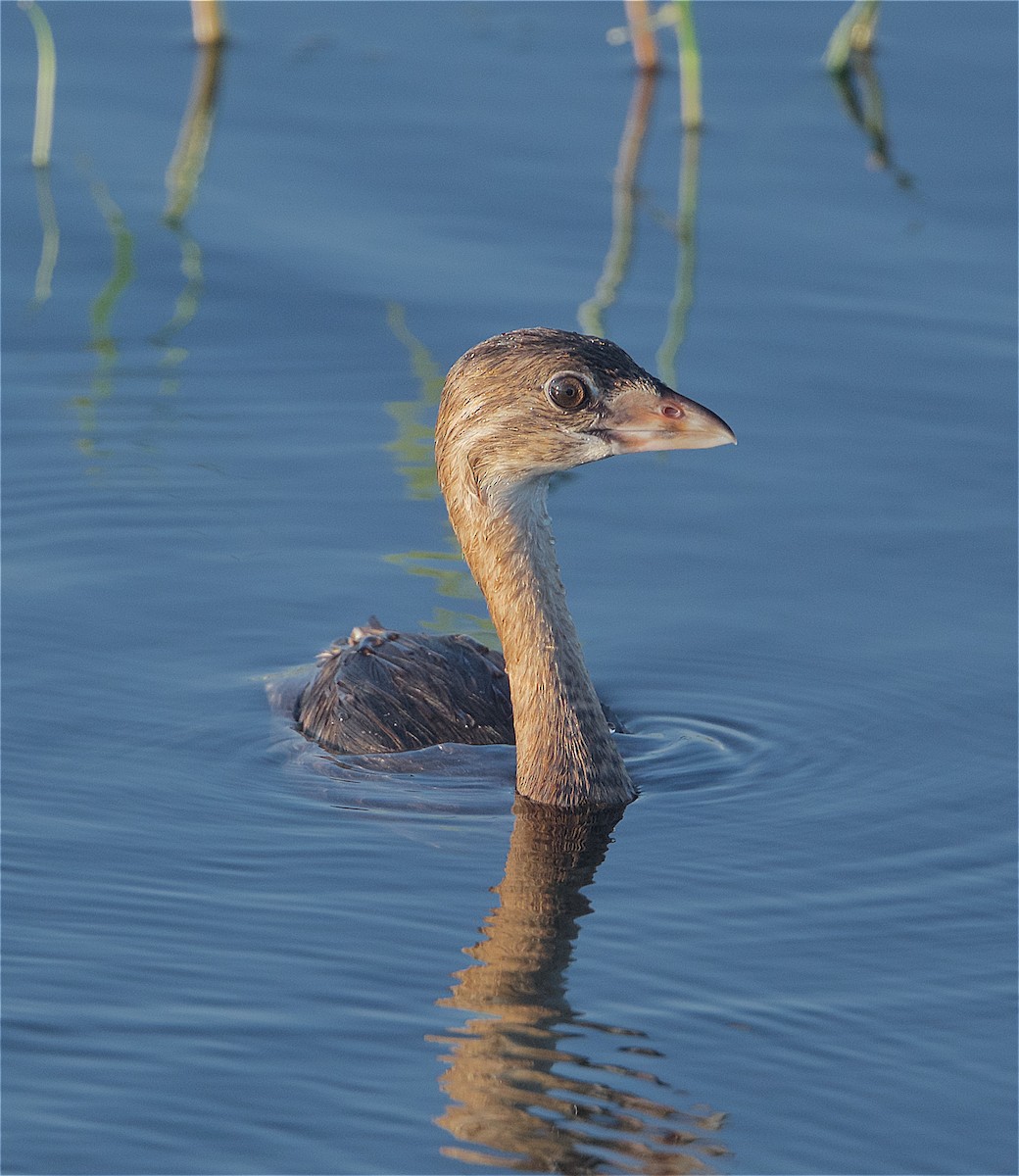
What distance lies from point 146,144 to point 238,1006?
861cm

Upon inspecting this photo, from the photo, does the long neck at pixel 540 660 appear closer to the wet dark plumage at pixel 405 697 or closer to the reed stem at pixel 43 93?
the wet dark plumage at pixel 405 697

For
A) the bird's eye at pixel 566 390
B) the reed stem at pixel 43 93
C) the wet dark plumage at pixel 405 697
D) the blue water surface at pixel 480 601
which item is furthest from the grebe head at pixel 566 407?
the reed stem at pixel 43 93

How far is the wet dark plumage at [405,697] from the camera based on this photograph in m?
8.07

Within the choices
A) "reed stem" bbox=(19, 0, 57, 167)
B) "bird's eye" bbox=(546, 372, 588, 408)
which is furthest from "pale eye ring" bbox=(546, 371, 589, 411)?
"reed stem" bbox=(19, 0, 57, 167)

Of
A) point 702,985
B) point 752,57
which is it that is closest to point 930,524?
point 702,985

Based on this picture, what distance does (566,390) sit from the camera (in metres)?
7.44

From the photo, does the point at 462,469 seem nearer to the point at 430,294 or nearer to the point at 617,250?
the point at 430,294

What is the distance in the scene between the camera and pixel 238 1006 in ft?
20.5

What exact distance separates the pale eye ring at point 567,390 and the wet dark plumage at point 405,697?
49.7 inches

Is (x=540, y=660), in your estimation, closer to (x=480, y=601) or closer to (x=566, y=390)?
(x=566, y=390)

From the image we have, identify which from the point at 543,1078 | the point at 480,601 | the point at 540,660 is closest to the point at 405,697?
the point at 540,660

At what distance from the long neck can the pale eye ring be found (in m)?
0.40

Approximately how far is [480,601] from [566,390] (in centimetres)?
209

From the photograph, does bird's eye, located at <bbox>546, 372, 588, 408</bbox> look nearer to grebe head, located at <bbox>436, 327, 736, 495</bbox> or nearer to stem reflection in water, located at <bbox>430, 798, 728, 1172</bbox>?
grebe head, located at <bbox>436, 327, 736, 495</bbox>
